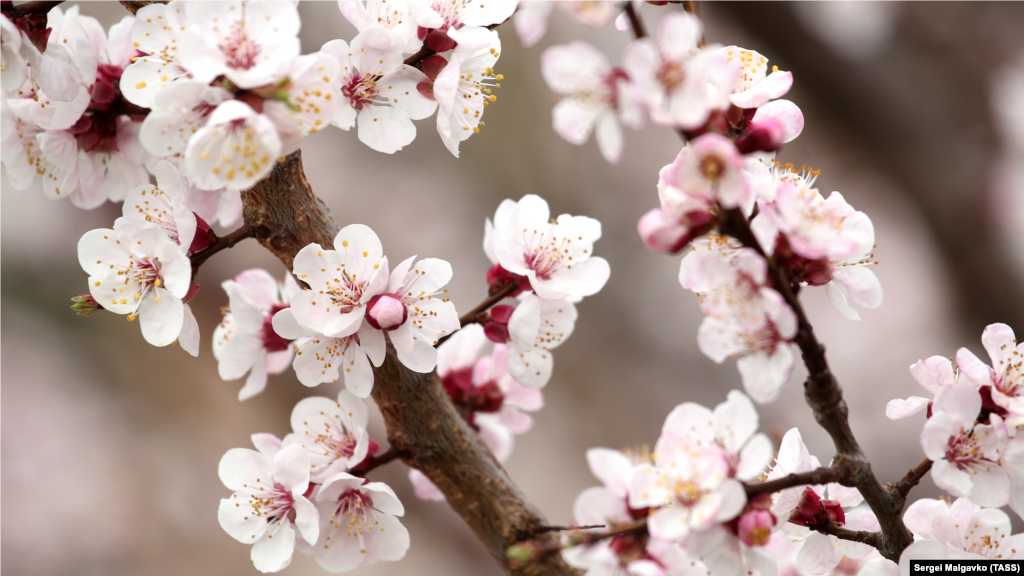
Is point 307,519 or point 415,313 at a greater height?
point 415,313

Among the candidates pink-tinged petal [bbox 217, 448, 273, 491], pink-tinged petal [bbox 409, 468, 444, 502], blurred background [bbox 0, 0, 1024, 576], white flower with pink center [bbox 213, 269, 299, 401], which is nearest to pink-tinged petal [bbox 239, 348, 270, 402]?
white flower with pink center [bbox 213, 269, 299, 401]

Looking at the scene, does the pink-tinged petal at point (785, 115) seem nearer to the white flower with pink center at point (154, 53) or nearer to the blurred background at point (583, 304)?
the white flower with pink center at point (154, 53)

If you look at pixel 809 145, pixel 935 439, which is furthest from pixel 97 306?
pixel 809 145

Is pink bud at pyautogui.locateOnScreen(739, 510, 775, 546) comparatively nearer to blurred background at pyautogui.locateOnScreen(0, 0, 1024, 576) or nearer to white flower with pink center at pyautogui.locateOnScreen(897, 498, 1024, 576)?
white flower with pink center at pyautogui.locateOnScreen(897, 498, 1024, 576)

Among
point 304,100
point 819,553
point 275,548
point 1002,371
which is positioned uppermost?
point 304,100

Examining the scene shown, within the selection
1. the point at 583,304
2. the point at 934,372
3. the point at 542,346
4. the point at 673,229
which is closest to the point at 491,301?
the point at 542,346

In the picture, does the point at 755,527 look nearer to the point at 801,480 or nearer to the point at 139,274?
the point at 801,480
